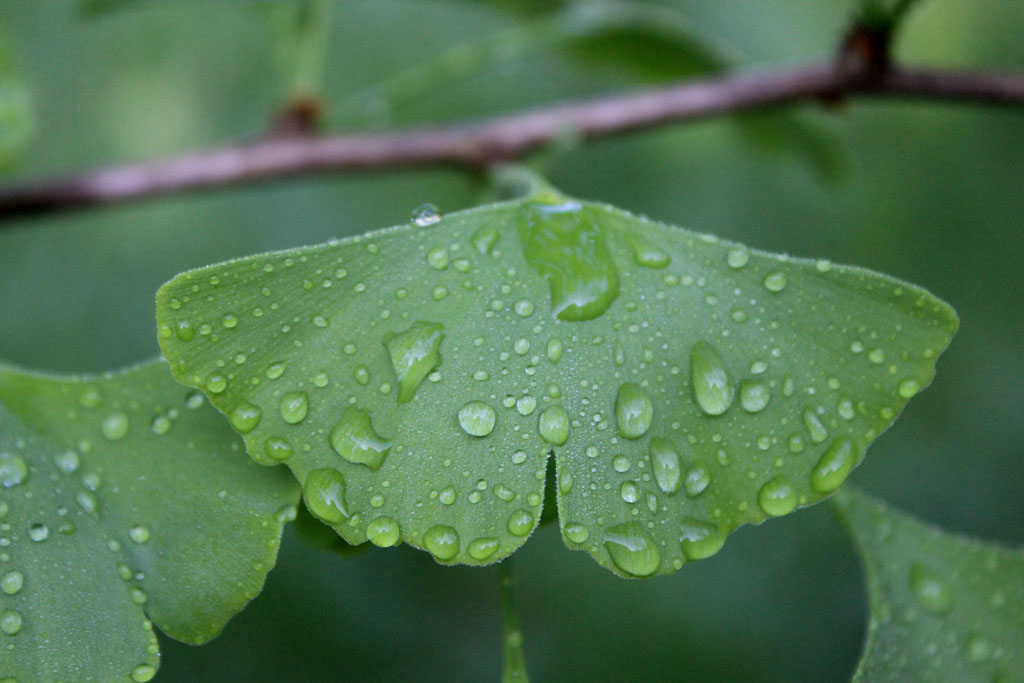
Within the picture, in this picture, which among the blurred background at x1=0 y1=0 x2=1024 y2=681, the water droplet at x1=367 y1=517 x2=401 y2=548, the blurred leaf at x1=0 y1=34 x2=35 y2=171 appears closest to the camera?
the water droplet at x1=367 y1=517 x2=401 y2=548

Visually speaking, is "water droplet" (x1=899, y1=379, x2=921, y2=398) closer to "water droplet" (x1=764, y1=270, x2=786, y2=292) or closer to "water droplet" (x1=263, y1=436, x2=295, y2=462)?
"water droplet" (x1=764, y1=270, x2=786, y2=292)

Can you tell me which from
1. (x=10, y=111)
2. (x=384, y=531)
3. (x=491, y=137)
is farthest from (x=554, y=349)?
(x=10, y=111)

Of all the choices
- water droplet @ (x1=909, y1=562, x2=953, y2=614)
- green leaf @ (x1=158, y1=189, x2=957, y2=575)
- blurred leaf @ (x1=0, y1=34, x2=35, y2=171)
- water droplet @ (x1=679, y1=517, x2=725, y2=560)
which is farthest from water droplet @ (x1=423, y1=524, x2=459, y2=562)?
blurred leaf @ (x1=0, y1=34, x2=35, y2=171)

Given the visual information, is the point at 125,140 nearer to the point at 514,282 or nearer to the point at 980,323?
the point at 514,282

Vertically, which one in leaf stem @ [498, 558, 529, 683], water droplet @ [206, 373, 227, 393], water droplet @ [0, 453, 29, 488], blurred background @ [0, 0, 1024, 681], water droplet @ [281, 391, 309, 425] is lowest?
blurred background @ [0, 0, 1024, 681]

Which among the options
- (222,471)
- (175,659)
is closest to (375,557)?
(175,659)

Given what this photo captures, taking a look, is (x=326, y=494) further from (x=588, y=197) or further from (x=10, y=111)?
(x=588, y=197)

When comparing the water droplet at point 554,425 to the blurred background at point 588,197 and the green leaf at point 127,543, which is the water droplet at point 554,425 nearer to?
the green leaf at point 127,543
